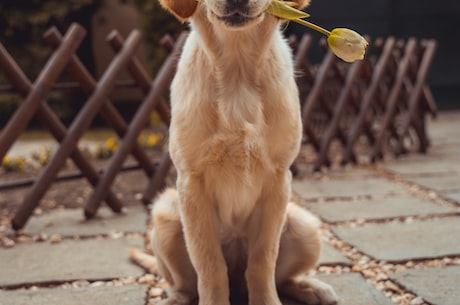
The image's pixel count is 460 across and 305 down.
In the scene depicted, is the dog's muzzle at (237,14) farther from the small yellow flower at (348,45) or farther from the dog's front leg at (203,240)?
the dog's front leg at (203,240)

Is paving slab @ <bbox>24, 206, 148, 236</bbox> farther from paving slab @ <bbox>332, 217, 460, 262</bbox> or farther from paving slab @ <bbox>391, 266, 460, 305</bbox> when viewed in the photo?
paving slab @ <bbox>391, 266, 460, 305</bbox>

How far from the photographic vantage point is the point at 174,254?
2.38 meters

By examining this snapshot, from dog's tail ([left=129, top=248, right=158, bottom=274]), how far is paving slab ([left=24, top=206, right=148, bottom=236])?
24.8 inches

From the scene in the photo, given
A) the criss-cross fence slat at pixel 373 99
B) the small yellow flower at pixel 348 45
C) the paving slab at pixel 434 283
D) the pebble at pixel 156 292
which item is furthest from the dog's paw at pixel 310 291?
the criss-cross fence slat at pixel 373 99

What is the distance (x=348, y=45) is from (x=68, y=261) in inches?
78.3

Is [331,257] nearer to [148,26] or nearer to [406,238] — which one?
[406,238]

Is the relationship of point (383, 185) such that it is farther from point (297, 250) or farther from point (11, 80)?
point (11, 80)

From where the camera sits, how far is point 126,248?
328 centimetres

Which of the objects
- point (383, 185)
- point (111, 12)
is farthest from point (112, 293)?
point (111, 12)

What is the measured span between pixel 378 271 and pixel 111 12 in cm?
889

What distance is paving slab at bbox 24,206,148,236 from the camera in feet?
12.0

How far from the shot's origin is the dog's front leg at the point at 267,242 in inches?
86.5

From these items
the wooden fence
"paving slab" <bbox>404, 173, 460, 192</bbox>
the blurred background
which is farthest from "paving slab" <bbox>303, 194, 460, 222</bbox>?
the blurred background

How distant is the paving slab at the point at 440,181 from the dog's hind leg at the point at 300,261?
7.79ft
